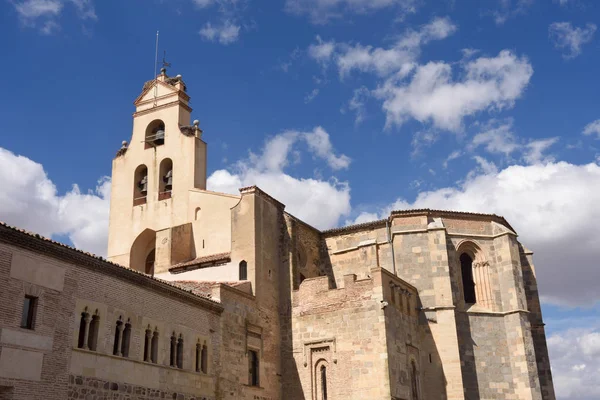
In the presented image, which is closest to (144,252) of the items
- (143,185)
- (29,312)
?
(143,185)

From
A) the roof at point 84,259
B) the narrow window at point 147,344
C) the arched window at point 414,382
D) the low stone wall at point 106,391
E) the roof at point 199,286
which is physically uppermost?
the roof at point 199,286

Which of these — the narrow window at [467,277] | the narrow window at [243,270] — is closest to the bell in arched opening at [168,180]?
the narrow window at [243,270]

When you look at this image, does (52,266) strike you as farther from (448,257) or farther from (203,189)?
(448,257)

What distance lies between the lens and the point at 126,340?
19453mm

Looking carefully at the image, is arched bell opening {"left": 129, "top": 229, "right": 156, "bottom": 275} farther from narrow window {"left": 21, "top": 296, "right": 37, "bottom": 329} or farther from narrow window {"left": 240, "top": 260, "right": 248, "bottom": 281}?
narrow window {"left": 21, "top": 296, "right": 37, "bottom": 329}

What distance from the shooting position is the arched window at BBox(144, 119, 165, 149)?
33188 mm

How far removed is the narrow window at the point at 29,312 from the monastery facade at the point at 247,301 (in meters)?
0.04

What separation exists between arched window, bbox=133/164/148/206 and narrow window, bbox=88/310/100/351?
14.3 metres

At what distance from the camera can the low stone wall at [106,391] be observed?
17234mm

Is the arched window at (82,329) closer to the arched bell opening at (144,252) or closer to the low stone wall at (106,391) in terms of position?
the low stone wall at (106,391)

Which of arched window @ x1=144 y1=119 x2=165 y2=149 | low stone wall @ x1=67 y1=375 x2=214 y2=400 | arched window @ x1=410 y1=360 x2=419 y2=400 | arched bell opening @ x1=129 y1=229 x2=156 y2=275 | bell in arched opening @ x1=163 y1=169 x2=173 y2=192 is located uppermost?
arched window @ x1=144 y1=119 x2=165 y2=149

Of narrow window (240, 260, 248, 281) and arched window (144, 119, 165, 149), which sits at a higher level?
arched window (144, 119, 165, 149)

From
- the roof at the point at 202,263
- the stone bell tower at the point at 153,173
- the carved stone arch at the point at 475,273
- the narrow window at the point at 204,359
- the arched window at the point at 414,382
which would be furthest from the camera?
the stone bell tower at the point at 153,173

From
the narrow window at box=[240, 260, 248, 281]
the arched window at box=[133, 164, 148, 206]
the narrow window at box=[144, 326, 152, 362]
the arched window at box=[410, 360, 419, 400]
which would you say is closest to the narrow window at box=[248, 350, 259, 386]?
the narrow window at box=[240, 260, 248, 281]
